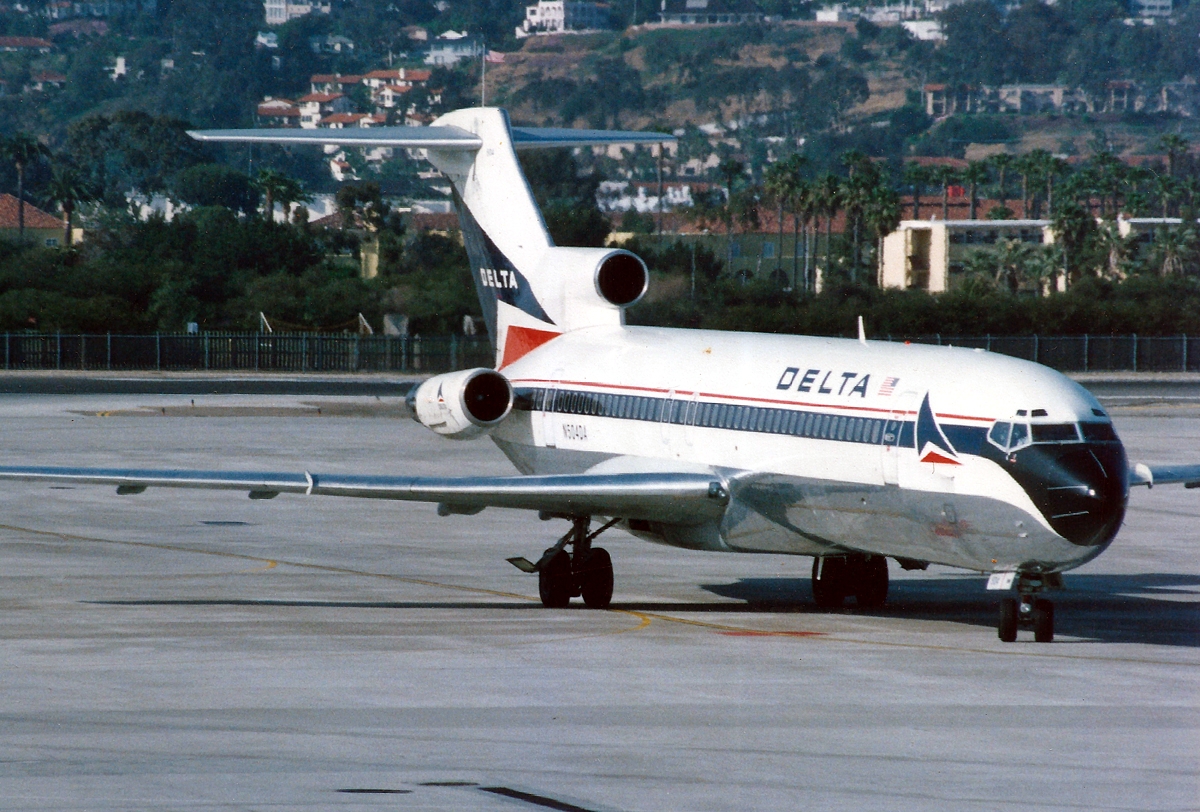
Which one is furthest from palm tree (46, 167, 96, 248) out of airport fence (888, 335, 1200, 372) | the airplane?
the airplane

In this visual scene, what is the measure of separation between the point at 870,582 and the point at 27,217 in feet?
507

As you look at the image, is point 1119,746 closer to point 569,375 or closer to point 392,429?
point 569,375

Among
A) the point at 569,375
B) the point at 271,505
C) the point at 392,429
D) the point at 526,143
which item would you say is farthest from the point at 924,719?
the point at 392,429

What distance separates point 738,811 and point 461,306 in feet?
263

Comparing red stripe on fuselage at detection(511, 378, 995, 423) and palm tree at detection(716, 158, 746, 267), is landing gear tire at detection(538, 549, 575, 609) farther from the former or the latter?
palm tree at detection(716, 158, 746, 267)

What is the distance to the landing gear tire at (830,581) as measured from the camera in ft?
74.8

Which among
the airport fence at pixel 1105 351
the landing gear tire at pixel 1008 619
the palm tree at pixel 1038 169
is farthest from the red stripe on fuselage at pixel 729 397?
the palm tree at pixel 1038 169

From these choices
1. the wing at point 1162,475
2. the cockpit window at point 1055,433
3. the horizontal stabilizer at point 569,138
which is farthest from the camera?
the horizontal stabilizer at point 569,138

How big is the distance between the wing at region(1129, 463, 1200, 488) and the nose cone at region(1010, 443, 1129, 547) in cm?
233

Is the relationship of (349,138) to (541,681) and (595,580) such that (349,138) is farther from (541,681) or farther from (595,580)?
(541,681)

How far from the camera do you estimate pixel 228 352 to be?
90250mm

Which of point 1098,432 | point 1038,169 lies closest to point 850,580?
point 1098,432

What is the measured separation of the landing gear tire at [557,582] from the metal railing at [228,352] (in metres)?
66.3

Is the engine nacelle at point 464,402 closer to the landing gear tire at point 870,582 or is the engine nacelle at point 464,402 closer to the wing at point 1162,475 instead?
the landing gear tire at point 870,582
